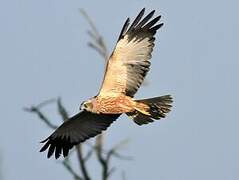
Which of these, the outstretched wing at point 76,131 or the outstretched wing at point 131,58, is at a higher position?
the outstretched wing at point 131,58

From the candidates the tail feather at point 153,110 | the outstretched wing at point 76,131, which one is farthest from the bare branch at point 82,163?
the tail feather at point 153,110

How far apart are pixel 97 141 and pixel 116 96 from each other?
4535 mm

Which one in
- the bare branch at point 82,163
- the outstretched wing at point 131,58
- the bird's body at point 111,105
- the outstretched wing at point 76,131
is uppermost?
the outstretched wing at point 131,58

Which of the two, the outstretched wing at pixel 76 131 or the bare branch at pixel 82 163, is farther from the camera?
the bare branch at pixel 82 163

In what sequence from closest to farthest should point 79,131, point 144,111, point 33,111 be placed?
point 144,111 → point 79,131 → point 33,111

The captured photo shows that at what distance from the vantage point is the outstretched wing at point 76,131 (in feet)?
46.9

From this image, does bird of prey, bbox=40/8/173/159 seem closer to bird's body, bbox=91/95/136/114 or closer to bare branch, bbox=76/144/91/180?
bird's body, bbox=91/95/136/114

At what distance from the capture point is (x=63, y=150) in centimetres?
1465

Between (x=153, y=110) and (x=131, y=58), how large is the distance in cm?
72

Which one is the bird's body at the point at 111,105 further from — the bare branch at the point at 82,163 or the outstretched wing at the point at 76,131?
the bare branch at the point at 82,163

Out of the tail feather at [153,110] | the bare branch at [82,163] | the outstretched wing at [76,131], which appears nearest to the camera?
the tail feather at [153,110]

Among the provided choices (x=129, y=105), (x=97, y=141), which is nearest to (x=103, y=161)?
(x=97, y=141)

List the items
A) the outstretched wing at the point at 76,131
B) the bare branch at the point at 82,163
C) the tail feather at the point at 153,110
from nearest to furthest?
the tail feather at the point at 153,110 < the outstretched wing at the point at 76,131 < the bare branch at the point at 82,163

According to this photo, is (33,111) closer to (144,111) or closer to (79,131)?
(79,131)
